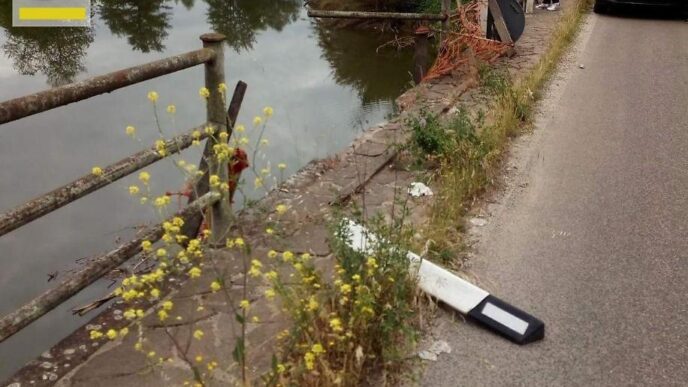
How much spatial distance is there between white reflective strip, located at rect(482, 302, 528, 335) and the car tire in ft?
40.4

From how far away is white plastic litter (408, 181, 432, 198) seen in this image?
5203mm

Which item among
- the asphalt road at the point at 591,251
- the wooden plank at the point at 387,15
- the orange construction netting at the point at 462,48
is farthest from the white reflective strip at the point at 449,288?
the wooden plank at the point at 387,15

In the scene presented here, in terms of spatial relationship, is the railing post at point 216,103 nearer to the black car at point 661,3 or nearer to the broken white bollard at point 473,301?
the broken white bollard at point 473,301

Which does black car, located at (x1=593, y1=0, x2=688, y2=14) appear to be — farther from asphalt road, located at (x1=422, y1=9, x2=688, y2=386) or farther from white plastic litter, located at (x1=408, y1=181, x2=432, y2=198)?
white plastic litter, located at (x1=408, y1=181, x2=432, y2=198)

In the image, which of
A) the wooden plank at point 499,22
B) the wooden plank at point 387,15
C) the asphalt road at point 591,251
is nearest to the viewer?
the asphalt road at point 591,251

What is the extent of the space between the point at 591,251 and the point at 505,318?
4.05ft

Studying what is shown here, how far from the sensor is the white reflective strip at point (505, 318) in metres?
3.54

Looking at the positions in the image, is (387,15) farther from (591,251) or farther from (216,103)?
(591,251)

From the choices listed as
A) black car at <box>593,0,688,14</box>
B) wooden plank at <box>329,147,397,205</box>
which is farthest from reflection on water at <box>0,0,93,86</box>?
black car at <box>593,0,688,14</box>

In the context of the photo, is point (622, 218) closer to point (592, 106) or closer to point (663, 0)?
point (592, 106)

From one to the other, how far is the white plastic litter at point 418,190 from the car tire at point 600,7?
35.4 feet

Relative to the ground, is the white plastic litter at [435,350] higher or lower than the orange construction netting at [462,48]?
lower

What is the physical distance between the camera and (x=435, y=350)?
3.42 m

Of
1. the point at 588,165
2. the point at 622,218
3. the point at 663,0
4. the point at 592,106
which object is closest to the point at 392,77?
the point at 663,0
